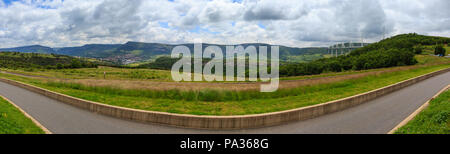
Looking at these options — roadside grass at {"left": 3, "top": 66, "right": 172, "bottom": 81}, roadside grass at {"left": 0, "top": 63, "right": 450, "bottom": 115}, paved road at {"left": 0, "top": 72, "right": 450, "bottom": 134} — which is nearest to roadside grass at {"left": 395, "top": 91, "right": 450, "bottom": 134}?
paved road at {"left": 0, "top": 72, "right": 450, "bottom": 134}

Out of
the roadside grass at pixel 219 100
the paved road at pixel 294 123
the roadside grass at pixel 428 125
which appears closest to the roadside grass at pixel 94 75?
the roadside grass at pixel 219 100

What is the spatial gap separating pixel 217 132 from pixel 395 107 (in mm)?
9233

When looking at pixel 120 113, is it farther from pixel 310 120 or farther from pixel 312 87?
pixel 312 87

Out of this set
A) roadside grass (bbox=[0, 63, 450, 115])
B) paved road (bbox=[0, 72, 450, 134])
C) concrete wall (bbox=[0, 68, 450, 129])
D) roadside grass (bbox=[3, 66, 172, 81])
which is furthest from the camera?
roadside grass (bbox=[3, 66, 172, 81])

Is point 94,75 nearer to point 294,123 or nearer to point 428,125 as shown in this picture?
point 294,123

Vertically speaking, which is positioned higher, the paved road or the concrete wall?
the concrete wall

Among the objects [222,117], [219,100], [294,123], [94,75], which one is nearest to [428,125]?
[294,123]

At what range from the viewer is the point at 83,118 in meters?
9.70

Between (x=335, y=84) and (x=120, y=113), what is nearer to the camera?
(x=120, y=113)

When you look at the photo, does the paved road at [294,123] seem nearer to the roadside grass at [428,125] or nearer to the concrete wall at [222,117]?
the concrete wall at [222,117]

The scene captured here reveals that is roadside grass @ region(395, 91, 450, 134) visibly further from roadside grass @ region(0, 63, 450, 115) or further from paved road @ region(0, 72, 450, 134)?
roadside grass @ region(0, 63, 450, 115)

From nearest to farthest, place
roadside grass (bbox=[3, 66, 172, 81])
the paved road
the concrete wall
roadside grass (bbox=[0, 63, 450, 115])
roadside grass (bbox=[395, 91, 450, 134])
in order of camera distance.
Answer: roadside grass (bbox=[395, 91, 450, 134])
the paved road
the concrete wall
roadside grass (bbox=[0, 63, 450, 115])
roadside grass (bbox=[3, 66, 172, 81])
